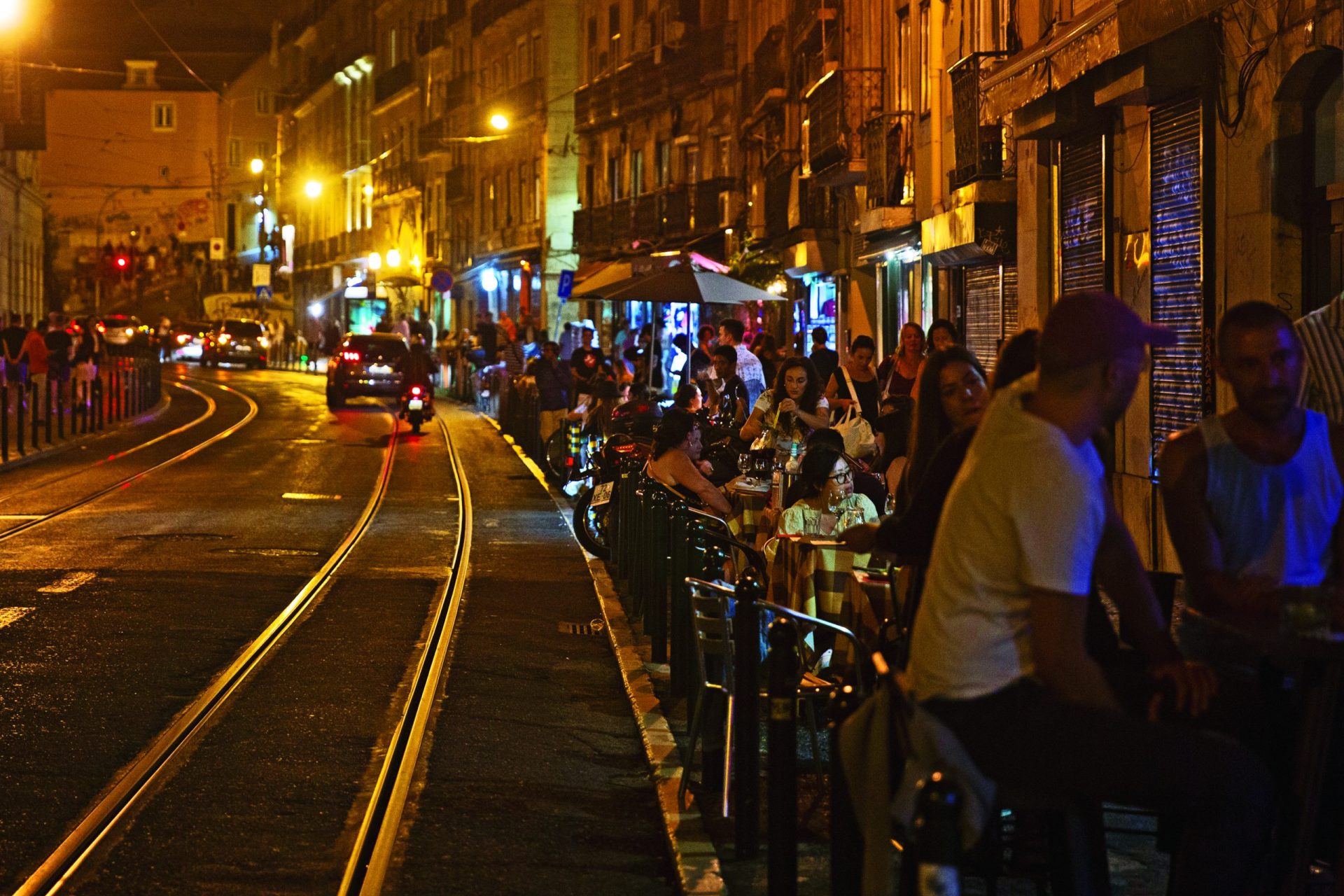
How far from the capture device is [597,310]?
5350 cm

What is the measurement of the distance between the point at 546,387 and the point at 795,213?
8277mm

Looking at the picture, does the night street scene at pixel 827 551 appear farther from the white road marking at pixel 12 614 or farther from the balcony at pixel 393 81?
the balcony at pixel 393 81

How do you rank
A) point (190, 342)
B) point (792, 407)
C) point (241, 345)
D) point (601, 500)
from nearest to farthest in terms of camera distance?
1. point (792, 407)
2. point (601, 500)
3. point (241, 345)
4. point (190, 342)

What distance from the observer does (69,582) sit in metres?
12.9

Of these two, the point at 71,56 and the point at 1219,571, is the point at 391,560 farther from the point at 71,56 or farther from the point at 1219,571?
the point at 71,56

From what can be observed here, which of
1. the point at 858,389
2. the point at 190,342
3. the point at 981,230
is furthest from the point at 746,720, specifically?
the point at 190,342

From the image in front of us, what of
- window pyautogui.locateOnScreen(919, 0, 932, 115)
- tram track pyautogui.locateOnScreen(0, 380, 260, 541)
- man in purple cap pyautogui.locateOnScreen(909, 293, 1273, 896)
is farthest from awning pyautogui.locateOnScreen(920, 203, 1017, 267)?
man in purple cap pyautogui.locateOnScreen(909, 293, 1273, 896)

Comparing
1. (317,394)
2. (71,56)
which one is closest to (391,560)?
(317,394)

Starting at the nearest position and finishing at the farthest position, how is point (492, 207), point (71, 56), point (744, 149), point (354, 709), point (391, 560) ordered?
point (354, 709)
point (391, 560)
point (744, 149)
point (492, 207)
point (71, 56)

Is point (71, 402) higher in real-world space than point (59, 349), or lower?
lower

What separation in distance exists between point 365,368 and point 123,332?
2889cm

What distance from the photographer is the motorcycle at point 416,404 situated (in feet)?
103

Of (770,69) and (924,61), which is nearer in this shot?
(924,61)

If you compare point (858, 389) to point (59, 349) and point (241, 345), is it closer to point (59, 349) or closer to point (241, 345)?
point (59, 349)
